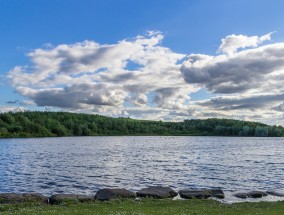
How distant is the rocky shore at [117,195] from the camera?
38188 mm

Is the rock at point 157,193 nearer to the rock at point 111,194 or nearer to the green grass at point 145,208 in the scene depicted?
the rock at point 111,194

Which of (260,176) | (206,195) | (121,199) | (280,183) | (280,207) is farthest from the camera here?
(260,176)

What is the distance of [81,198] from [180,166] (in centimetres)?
3985

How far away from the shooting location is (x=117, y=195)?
4044 centimetres

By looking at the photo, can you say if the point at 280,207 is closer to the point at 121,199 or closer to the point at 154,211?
the point at 154,211

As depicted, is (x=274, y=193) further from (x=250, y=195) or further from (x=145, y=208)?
(x=145, y=208)

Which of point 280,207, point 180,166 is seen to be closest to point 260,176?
point 180,166

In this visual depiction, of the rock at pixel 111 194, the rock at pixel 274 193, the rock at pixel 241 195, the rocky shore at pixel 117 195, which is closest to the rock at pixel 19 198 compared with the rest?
the rocky shore at pixel 117 195

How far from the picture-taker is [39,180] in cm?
5756

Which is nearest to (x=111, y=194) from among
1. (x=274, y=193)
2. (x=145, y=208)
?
(x=145, y=208)

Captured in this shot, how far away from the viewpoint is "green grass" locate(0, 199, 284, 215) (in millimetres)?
29116

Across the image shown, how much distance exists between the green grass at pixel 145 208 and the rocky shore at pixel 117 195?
2.91m

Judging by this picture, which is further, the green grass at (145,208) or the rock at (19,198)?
the rock at (19,198)

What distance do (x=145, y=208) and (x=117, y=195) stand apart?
9.23 m
